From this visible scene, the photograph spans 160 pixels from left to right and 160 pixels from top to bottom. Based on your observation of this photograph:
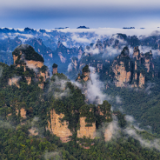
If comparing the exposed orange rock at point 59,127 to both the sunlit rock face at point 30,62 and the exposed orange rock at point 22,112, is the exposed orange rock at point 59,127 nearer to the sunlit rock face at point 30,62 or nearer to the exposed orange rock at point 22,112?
the exposed orange rock at point 22,112

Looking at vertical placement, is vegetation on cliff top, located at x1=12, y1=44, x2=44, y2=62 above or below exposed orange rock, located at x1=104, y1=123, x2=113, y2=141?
above

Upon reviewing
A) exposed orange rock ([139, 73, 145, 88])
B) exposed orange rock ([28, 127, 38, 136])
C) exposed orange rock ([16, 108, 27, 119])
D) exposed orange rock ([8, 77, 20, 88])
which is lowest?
exposed orange rock ([28, 127, 38, 136])

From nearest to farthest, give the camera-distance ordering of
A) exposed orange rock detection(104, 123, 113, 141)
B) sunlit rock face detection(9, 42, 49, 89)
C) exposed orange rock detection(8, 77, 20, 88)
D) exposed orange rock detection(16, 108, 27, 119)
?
exposed orange rock detection(104, 123, 113, 141), exposed orange rock detection(16, 108, 27, 119), exposed orange rock detection(8, 77, 20, 88), sunlit rock face detection(9, 42, 49, 89)

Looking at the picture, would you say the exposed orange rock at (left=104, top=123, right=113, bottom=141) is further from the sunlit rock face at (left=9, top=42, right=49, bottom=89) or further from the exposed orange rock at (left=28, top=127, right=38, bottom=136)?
the sunlit rock face at (left=9, top=42, right=49, bottom=89)

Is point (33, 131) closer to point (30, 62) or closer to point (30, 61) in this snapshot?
point (30, 62)

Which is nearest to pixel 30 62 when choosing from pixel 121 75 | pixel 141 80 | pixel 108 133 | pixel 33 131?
pixel 33 131

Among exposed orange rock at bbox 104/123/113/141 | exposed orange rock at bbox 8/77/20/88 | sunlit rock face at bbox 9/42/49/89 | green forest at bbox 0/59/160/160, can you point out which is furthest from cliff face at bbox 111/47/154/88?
exposed orange rock at bbox 8/77/20/88

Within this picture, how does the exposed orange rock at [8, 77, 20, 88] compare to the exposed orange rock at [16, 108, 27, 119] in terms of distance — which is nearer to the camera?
the exposed orange rock at [16, 108, 27, 119]

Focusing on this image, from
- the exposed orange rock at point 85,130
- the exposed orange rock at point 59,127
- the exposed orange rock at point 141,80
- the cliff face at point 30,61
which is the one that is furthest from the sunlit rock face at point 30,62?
the exposed orange rock at point 141,80
